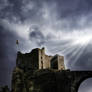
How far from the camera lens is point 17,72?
204 ft

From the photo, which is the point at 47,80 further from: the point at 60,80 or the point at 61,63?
the point at 61,63

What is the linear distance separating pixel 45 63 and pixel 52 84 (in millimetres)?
19779

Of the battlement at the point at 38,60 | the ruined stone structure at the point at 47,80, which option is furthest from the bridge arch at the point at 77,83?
the battlement at the point at 38,60

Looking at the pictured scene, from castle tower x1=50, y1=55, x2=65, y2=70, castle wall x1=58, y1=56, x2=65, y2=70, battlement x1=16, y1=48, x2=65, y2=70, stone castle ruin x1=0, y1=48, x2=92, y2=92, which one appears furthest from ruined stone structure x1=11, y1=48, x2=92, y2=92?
castle wall x1=58, y1=56, x2=65, y2=70

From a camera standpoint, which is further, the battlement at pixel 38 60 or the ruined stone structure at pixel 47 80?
the battlement at pixel 38 60

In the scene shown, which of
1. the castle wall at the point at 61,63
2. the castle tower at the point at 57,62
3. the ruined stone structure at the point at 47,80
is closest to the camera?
the ruined stone structure at the point at 47,80

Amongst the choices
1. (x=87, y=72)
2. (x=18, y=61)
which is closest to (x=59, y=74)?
(x=87, y=72)

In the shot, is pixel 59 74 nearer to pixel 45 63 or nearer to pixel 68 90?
pixel 68 90

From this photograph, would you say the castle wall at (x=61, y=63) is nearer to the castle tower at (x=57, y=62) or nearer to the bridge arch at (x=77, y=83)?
the castle tower at (x=57, y=62)

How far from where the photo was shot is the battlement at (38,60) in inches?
2806

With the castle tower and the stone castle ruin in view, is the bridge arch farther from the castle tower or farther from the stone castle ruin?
the castle tower

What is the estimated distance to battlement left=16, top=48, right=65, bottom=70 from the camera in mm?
71269

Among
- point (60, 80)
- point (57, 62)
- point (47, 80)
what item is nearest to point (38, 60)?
point (57, 62)

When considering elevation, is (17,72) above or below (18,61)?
below
